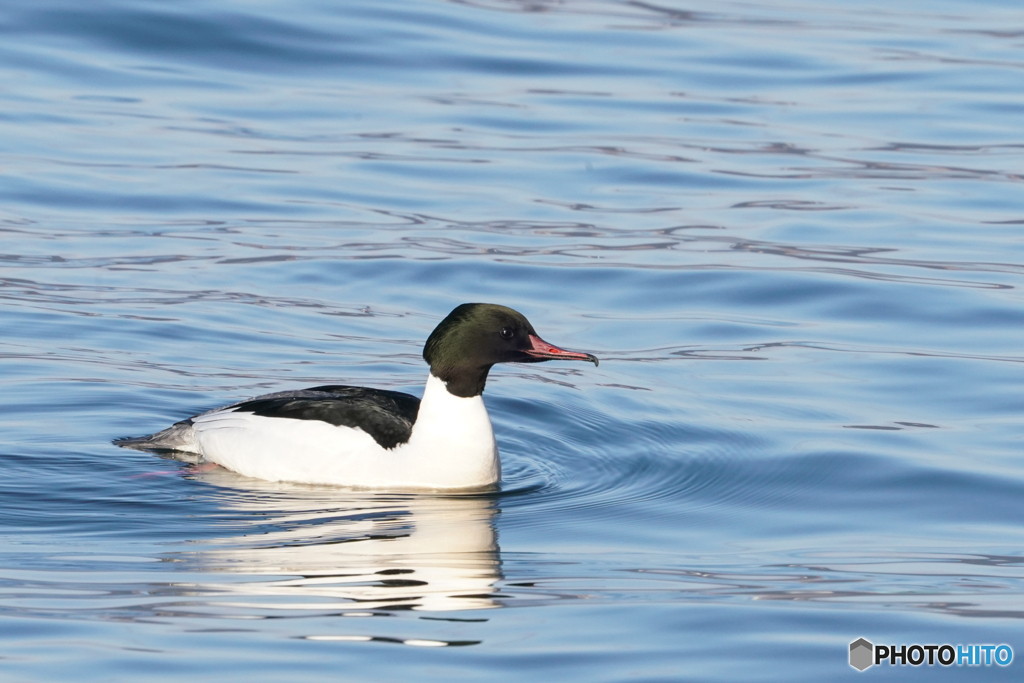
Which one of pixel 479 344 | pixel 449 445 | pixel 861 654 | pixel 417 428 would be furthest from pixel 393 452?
pixel 861 654

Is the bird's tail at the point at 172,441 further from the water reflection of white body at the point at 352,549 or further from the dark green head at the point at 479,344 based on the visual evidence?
the dark green head at the point at 479,344

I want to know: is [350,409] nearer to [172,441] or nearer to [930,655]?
[172,441]

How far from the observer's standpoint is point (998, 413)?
9.41 meters

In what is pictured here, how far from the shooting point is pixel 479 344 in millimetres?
8164

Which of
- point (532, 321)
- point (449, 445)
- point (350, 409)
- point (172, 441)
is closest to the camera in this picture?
point (449, 445)

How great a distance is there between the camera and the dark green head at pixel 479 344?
812 centimetres

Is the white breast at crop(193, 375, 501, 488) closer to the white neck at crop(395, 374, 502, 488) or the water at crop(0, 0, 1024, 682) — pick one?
the white neck at crop(395, 374, 502, 488)

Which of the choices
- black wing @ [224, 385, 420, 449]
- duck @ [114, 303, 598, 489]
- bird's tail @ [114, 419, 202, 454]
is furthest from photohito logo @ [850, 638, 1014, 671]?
bird's tail @ [114, 419, 202, 454]

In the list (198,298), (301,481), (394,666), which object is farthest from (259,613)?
(198,298)

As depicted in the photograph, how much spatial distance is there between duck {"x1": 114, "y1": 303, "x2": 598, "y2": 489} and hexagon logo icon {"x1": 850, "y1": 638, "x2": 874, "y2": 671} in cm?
258

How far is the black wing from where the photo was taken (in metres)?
8.23

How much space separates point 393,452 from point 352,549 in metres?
1.26

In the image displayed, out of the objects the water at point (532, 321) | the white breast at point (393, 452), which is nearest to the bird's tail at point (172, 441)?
the water at point (532, 321)

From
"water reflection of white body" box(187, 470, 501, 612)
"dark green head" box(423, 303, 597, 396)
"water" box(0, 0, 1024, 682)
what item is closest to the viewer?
"water" box(0, 0, 1024, 682)
